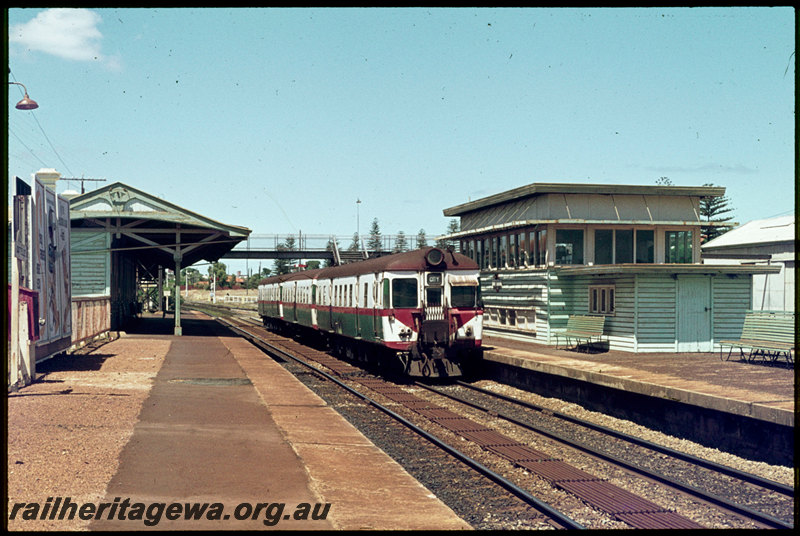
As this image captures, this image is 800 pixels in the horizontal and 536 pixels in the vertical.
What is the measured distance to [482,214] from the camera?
2941 cm

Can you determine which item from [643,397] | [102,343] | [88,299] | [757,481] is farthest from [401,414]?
[102,343]

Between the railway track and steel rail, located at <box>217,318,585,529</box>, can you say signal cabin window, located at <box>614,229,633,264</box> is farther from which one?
steel rail, located at <box>217,318,585,529</box>

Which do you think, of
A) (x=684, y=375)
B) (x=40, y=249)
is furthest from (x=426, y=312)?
(x=40, y=249)

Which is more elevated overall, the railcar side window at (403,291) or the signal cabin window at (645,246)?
Answer: the signal cabin window at (645,246)

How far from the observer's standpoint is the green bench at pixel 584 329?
66.7ft

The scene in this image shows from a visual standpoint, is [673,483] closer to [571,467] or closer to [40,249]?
[571,467]

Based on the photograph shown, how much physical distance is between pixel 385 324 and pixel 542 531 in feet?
39.4

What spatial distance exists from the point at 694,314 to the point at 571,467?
12.0 m

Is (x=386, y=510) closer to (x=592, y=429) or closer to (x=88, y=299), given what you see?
(x=592, y=429)

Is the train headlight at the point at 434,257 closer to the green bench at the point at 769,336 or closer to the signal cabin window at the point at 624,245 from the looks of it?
the green bench at the point at 769,336

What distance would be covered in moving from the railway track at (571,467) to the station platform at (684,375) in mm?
1167

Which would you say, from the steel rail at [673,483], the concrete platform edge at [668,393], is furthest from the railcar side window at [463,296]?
the steel rail at [673,483]

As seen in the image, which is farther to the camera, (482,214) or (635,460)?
(482,214)

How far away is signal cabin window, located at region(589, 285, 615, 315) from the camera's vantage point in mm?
20969
